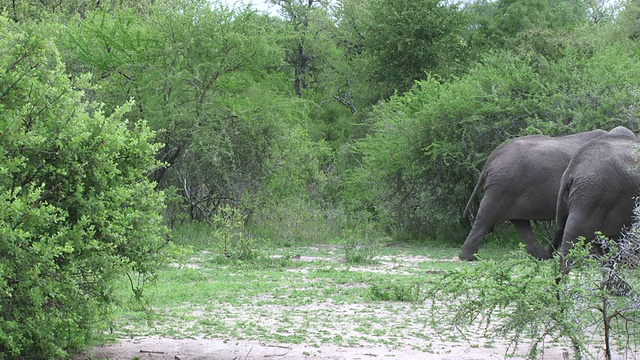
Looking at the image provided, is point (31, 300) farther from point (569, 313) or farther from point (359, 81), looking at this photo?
point (359, 81)

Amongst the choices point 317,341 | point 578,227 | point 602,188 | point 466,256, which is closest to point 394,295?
point 317,341

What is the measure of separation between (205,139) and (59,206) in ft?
47.2

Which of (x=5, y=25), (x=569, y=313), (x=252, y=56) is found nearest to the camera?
(x=569, y=313)

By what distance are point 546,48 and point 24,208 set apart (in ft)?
73.5

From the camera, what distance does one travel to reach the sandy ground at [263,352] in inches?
306

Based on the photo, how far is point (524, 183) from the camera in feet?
58.0

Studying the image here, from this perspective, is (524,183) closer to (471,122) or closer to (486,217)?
(486,217)

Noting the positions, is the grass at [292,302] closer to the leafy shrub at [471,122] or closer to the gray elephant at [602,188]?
the gray elephant at [602,188]

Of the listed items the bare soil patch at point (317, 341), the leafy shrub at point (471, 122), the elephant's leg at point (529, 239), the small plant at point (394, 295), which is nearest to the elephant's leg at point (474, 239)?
the elephant's leg at point (529, 239)

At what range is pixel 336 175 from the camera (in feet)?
114

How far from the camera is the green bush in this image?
654 cm

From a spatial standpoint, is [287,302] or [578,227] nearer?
[287,302]

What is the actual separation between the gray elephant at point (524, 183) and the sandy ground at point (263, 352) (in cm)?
949

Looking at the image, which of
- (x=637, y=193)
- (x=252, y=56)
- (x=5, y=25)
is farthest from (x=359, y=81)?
(x=5, y=25)
